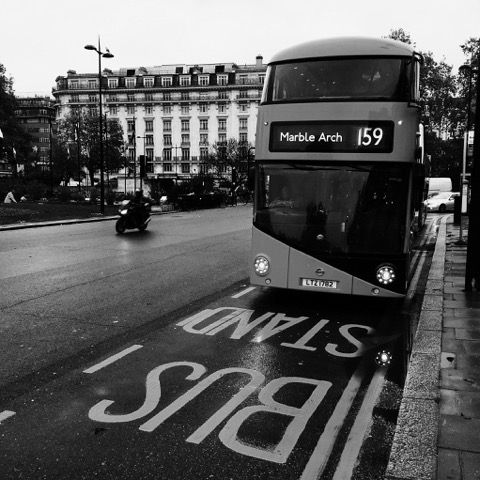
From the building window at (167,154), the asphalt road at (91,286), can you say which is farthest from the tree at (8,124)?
the building window at (167,154)

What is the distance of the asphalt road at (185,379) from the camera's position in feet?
11.6

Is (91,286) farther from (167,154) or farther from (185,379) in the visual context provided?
(167,154)

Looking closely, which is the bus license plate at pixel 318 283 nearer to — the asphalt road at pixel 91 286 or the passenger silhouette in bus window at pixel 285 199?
the passenger silhouette in bus window at pixel 285 199

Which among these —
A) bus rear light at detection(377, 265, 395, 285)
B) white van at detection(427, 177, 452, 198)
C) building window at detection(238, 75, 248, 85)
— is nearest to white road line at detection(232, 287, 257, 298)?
bus rear light at detection(377, 265, 395, 285)

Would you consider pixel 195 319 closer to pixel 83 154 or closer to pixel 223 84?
pixel 83 154

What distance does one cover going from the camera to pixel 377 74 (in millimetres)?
7305

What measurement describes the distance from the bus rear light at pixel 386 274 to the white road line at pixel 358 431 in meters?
2.43

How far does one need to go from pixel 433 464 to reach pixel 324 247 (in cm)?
445

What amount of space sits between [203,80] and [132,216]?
90925mm

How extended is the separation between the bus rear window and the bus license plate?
254 centimetres

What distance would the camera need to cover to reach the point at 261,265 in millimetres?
7934

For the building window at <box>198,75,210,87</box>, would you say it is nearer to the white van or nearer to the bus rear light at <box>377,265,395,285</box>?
the white van

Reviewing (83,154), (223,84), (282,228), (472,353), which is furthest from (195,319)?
(223,84)

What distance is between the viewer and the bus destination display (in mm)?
7160
